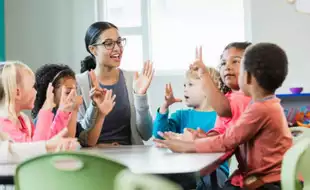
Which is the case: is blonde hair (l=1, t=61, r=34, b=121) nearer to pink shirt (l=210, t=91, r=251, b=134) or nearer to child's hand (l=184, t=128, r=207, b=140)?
child's hand (l=184, t=128, r=207, b=140)

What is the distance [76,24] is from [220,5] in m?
1.44

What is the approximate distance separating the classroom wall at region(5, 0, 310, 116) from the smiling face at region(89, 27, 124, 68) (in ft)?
7.17

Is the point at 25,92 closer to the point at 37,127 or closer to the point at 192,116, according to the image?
the point at 37,127

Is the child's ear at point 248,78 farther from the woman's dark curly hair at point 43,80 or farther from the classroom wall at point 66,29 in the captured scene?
the classroom wall at point 66,29

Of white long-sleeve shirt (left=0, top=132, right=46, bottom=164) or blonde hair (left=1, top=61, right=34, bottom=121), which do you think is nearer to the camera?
white long-sleeve shirt (left=0, top=132, right=46, bottom=164)

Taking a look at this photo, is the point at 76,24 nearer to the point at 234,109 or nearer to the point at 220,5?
the point at 220,5

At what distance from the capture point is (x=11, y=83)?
1.88m

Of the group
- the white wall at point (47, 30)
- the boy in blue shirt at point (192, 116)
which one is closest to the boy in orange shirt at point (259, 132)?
the boy in blue shirt at point (192, 116)

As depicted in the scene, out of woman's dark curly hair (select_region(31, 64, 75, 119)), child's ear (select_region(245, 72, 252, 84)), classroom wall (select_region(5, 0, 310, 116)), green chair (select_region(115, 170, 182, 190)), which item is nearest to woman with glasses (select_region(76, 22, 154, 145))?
woman's dark curly hair (select_region(31, 64, 75, 119))

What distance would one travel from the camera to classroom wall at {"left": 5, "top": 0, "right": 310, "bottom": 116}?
4.64 m

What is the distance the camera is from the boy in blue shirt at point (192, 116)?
237 cm

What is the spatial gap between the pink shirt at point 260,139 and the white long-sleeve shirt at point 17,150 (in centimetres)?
57

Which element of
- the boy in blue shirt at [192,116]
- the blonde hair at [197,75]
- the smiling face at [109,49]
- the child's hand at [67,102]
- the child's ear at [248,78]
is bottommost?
the boy in blue shirt at [192,116]

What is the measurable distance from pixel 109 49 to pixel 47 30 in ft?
8.57
